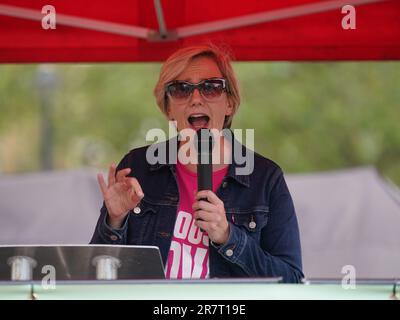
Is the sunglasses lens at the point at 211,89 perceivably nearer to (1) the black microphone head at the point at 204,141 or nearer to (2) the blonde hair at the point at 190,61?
(2) the blonde hair at the point at 190,61

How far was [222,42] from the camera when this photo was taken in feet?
15.6

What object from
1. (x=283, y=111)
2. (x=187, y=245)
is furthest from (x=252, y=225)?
(x=283, y=111)

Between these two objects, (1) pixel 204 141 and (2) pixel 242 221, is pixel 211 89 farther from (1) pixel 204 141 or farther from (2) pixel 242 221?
(1) pixel 204 141

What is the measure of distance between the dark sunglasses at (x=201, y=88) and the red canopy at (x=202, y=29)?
30.3 inches

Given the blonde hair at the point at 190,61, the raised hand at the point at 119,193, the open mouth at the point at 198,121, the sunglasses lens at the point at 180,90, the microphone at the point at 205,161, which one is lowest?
the raised hand at the point at 119,193

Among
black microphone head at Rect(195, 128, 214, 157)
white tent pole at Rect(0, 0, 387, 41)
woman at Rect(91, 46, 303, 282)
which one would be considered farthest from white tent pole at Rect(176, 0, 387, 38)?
black microphone head at Rect(195, 128, 214, 157)

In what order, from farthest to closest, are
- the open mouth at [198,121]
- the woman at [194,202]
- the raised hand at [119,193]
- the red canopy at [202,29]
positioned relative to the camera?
the red canopy at [202,29] → the open mouth at [198,121] → the woman at [194,202] → the raised hand at [119,193]

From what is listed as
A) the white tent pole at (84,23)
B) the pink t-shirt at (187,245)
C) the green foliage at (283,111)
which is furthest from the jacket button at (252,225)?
the green foliage at (283,111)

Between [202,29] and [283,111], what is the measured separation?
476 inches

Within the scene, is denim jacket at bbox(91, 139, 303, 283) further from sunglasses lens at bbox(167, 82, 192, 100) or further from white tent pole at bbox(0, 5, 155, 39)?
white tent pole at bbox(0, 5, 155, 39)

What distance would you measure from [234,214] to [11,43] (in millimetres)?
1627

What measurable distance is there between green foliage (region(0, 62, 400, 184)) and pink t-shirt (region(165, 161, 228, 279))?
12.2 meters

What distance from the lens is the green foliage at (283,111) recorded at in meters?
16.5

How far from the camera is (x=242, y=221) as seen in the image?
3.90 meters
